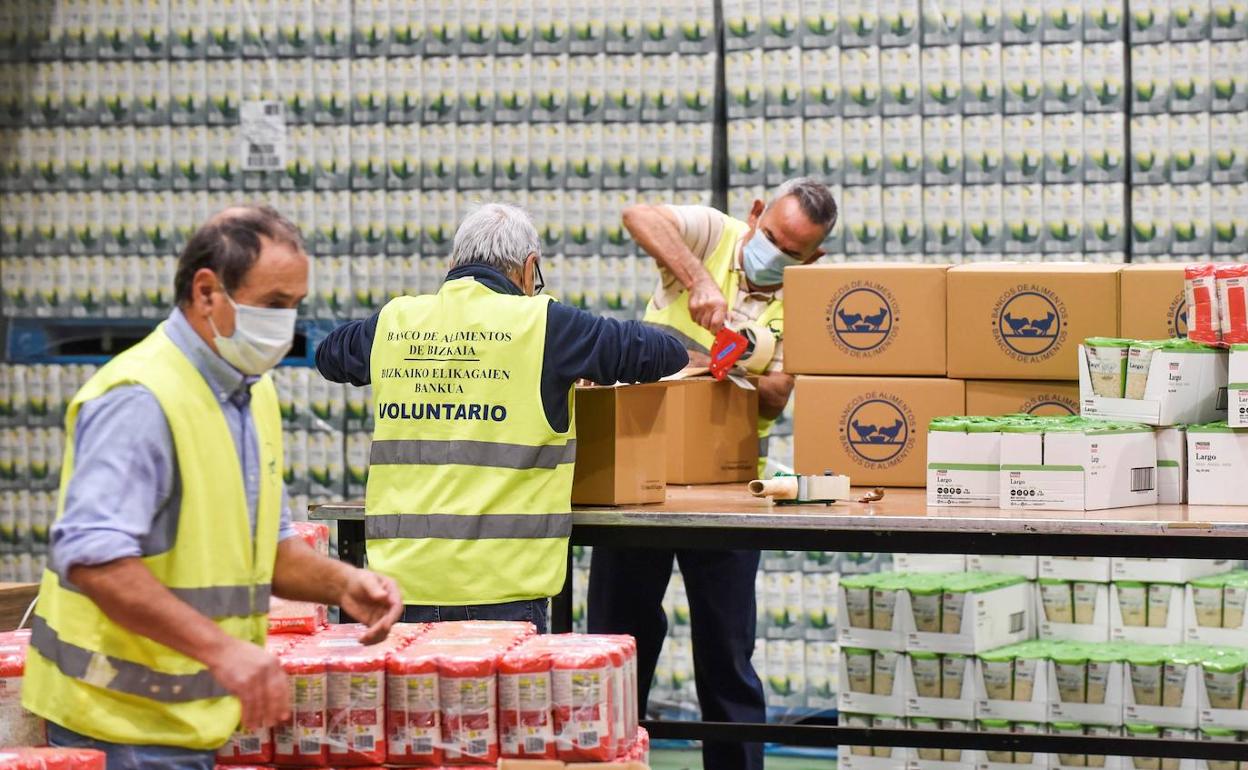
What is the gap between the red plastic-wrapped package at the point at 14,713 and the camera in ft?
10.7

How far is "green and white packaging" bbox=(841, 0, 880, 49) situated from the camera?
7547mm

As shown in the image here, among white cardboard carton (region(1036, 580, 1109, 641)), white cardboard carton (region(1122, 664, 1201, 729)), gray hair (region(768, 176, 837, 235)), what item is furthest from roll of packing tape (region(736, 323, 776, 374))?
white cardboard carton (region(1122, 664, 1201, 729))

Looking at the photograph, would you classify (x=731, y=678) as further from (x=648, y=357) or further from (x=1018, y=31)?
(x=1018, y=31)

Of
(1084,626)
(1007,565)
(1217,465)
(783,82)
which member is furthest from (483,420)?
(783,82)

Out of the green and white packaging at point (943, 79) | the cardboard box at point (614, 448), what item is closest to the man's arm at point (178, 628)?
the cardboard box at point (614, 448)

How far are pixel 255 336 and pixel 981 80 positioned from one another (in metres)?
5.22

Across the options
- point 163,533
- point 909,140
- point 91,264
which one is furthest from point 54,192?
point 163,533

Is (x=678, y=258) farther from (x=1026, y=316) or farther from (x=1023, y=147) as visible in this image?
(x=1023, y=147)

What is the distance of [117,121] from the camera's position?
8.05 metres

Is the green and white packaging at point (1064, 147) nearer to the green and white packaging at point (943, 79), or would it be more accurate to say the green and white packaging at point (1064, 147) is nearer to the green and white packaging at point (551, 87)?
the green and white packaging at point (943, 79)

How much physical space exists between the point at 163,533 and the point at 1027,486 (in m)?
2.83

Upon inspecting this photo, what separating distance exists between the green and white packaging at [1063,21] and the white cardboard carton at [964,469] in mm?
3019

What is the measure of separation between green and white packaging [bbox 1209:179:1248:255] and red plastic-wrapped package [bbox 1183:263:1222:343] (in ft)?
7.92

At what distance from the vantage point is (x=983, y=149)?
24.5ft
